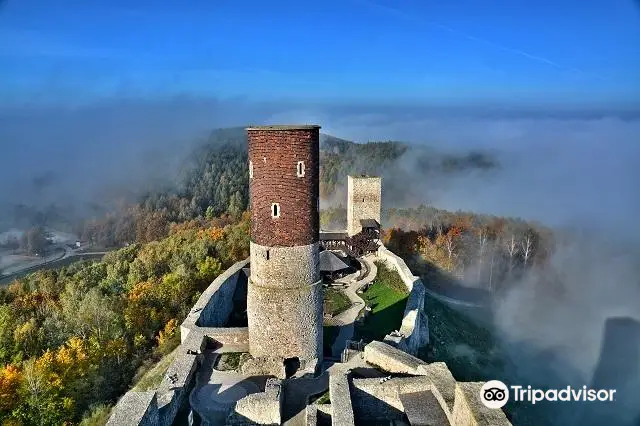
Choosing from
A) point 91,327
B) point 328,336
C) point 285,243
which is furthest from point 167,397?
point 91,327

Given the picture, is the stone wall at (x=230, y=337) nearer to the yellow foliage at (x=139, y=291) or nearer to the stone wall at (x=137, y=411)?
the stone wall at (x=137, y=411)

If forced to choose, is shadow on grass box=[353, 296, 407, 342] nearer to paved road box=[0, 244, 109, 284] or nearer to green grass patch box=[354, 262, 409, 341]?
green grass patch box=[354, 262, 409, 341]

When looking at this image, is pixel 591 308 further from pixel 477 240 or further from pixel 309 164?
pixel 309 164

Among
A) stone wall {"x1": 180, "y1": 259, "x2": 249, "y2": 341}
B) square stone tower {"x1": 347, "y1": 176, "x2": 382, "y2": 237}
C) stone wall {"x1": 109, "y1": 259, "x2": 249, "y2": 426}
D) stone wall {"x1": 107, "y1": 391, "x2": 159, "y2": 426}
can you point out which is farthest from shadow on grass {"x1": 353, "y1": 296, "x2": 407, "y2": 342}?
square stone tower {"x1": 347, "y1": 176, "x2": 382, "y2": 237}

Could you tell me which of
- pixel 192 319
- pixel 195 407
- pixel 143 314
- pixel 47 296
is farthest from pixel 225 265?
pixel 195 407

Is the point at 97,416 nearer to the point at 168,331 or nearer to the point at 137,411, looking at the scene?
the point at 168,331

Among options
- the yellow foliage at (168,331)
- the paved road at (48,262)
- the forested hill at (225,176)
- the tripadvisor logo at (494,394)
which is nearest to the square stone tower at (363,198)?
the yellow foliage at (168,331)
